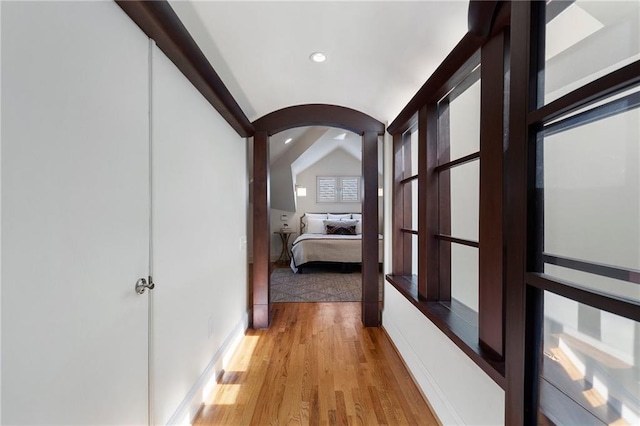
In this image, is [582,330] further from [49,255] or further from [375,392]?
[49,255]

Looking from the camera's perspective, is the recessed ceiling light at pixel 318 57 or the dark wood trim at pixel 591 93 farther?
the recessed ceiling light at pixel 318 57

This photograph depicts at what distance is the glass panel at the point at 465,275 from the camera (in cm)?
150

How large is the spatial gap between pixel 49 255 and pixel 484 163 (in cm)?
151

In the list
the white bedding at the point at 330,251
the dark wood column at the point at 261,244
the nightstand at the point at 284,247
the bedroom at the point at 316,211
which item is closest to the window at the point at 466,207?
the bedroom at the point at 316,211

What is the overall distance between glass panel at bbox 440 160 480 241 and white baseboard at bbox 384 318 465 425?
87 centimetres

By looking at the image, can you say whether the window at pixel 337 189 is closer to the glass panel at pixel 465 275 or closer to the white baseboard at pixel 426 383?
the white baseboard at pixel 426 383

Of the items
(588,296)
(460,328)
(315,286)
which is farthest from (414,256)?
(315,286)

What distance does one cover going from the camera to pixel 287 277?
15.2ft

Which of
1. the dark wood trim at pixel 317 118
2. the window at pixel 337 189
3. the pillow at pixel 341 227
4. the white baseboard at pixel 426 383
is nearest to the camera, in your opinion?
the white baseboard at pixel 426 383

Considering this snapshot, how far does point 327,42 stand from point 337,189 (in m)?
5.57

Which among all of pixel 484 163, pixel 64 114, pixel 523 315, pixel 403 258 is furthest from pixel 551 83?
pixel 403 258

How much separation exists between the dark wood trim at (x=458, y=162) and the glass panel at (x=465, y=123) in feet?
0.34

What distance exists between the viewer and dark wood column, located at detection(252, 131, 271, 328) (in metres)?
2.54

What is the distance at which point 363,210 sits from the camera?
2596 mm
